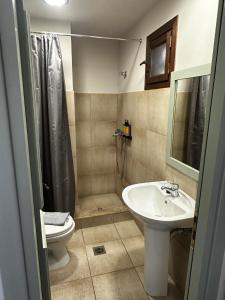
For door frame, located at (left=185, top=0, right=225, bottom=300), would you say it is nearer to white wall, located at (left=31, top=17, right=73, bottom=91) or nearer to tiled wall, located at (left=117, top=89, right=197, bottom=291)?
tiled wall, located at (left=117, top=89, right=197, bottom=291)

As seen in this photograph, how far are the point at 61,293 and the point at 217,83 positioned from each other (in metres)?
1.94

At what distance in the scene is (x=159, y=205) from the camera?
176 cm

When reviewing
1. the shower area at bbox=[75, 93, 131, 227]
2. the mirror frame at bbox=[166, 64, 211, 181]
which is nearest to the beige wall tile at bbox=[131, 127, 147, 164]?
the mirror frame at bbox=[166, 64, 211, 181]

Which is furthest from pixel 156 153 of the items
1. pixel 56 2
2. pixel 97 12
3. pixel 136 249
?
pixel 56 2

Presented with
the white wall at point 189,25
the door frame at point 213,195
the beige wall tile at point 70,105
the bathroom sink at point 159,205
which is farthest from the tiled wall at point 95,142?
the door frame at point 213,195

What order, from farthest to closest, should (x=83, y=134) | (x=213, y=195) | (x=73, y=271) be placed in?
(x=83, y=134) < (x=73, y=271) < (x=213, y=195)

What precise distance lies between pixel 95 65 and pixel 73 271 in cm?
255

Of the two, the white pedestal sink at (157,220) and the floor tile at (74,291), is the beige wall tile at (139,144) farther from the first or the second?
the floor tile at (74,291)

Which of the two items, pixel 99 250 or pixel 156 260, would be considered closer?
pixel 156 260

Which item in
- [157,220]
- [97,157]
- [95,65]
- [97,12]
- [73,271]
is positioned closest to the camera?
[157,220]

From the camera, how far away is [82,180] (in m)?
3.12

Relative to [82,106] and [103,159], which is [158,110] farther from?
[103,159]

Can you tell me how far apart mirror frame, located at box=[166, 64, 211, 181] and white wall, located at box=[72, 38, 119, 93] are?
1445mm

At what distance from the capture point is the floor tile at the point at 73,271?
1.84 m
